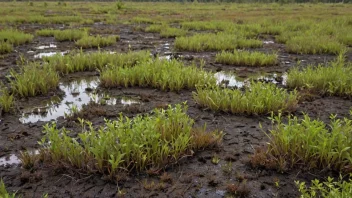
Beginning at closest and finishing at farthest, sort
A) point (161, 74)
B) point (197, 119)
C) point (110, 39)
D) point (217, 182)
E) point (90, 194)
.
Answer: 1. point (90, 194)
2. point (217, 182)
3. point (197, 119)
4. point (161, 74)
5. point (110, 39)

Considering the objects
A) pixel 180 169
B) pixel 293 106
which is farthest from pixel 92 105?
pixel 293 106

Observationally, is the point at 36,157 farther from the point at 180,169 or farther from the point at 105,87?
the point at 105,87

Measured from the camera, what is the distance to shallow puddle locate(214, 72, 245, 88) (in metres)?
6.68

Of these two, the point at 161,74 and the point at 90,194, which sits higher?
the point at 161,74

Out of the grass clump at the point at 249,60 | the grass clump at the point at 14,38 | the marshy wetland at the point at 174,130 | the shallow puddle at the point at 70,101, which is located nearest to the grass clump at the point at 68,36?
the grass clump at the point at 14,38

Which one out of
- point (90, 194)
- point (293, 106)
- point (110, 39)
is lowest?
point (90, 194)

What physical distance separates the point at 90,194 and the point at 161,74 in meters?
3.85

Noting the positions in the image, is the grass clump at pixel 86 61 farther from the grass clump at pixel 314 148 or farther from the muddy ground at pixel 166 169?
the grass clump at pixel 314 148

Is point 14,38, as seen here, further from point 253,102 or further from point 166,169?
point 166,169

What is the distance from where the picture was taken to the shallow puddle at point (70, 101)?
16.8 ft

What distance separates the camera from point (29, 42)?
12047 mm

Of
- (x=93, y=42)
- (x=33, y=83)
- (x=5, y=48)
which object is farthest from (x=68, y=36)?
(x=33, y=83)

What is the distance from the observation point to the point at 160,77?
6586 mm

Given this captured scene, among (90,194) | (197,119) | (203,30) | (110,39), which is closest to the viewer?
(90,194)
